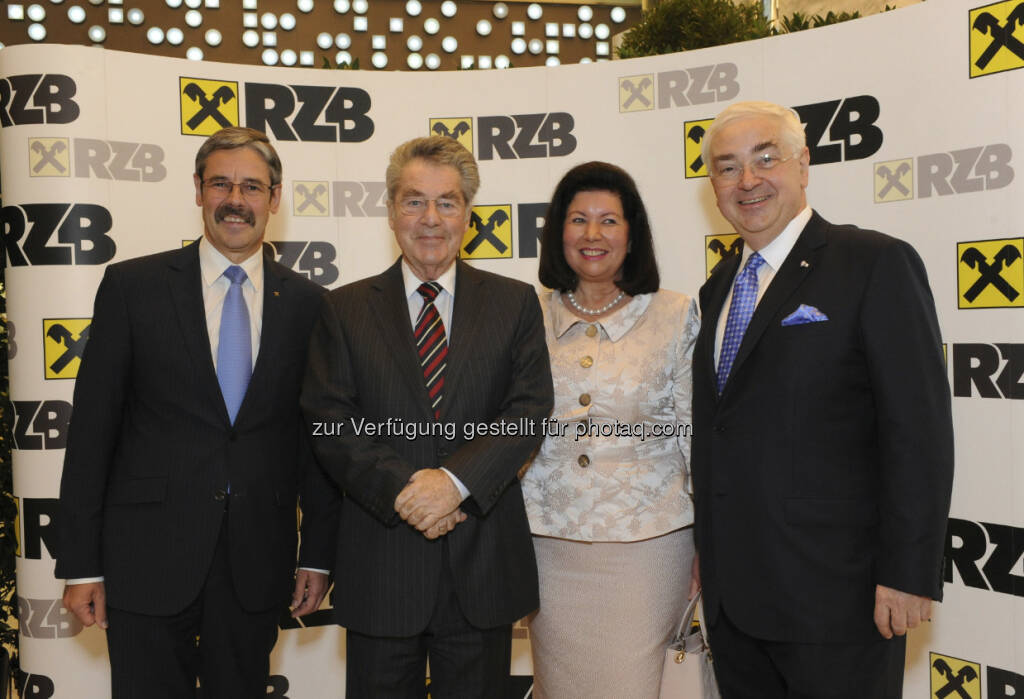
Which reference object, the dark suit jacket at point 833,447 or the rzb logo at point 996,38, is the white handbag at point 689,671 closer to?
the dark suit jacket at point 833,447

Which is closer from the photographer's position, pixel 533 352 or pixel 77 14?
pixel 533 352

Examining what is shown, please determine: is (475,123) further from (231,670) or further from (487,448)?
(231,670)

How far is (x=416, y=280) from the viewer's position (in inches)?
88.7

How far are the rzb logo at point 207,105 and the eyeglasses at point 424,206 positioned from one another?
1.63 m

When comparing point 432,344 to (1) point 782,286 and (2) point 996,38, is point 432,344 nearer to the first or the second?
(1) point 782,286

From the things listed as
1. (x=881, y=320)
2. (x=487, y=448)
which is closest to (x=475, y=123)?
(x=487, y=448)

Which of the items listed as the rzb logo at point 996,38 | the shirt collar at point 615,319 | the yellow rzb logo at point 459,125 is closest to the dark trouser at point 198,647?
the shirt collar at point 615,319

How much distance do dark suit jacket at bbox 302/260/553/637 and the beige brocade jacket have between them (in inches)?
9.2

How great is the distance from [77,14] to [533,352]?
15.2 feet

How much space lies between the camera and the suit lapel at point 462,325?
2100 millimetres

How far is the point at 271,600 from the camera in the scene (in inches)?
89.4

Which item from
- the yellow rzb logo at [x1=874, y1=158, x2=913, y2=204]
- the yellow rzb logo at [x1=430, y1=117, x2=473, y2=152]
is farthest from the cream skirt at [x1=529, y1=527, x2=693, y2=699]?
the yellow rzb logo at [x1=430, y1=117, x2=473, y2=152]

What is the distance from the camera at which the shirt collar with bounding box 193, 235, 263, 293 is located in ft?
7.58

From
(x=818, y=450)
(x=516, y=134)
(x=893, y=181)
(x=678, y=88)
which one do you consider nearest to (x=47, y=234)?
(x=516, y=134)
